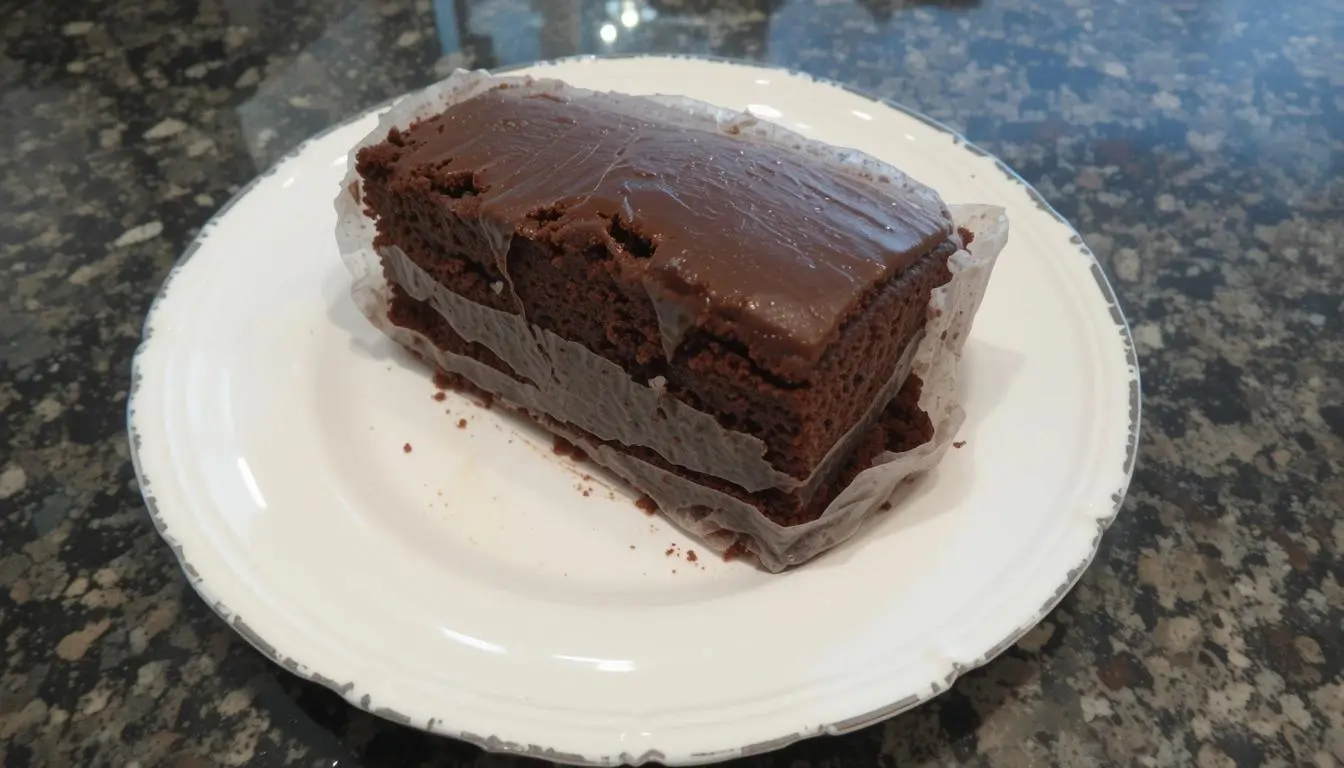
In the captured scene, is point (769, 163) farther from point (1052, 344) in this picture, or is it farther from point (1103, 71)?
point (1103, 71)

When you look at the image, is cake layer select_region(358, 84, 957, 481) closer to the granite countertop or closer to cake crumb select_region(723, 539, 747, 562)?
cake crumb select_region(723, 539, 747, 562)

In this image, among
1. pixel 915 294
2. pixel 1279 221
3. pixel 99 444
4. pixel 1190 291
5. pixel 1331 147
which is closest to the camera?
pixel 915 294

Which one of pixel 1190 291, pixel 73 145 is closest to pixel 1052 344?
pixel 1190 291

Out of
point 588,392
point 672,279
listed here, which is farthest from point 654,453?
Result: point 672,279

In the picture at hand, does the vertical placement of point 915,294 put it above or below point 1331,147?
above

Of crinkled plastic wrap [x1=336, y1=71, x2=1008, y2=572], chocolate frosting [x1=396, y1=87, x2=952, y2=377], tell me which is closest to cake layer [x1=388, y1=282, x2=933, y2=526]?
crinkled plastic wrap [x1=336, y1=71, x2=1008, y2=572]

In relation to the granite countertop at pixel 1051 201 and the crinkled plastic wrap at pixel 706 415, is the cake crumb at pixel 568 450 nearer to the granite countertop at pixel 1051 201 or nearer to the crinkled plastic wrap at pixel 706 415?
the crinkled plastic wrap at pixel 706 415
